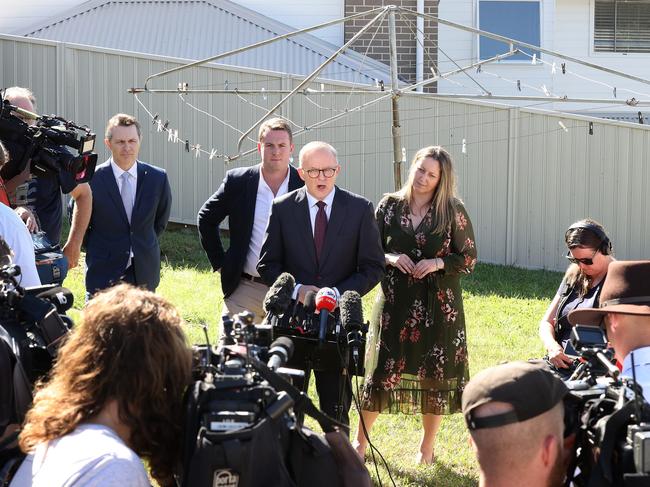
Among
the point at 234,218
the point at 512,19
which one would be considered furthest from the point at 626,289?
the point at 512,19

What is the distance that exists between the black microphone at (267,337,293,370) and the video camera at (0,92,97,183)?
8.42 ft

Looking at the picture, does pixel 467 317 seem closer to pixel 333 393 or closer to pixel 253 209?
pixel 253 209

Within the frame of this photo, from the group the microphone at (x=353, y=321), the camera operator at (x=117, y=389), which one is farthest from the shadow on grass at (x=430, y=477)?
the camera operator at (x=117, y=389)

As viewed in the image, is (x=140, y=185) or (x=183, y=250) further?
(x=183, y=250)

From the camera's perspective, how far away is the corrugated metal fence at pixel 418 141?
13.7 meters

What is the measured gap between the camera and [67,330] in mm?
3111

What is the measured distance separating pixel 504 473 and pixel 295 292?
2.65 m

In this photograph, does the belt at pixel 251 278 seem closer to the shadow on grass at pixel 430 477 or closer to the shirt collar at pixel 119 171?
the shirt collar at pixel 119 171

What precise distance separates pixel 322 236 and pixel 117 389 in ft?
9.77

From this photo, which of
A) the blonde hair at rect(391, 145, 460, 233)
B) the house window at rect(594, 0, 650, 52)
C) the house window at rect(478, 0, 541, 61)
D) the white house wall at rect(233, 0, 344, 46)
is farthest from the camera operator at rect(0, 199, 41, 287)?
the house window at rect(594, 0, 650, 52)

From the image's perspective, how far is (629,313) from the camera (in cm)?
322

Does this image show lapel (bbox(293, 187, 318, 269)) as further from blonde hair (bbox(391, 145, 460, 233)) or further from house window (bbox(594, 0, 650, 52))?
house window (bbox(594, 0, 650, 52))

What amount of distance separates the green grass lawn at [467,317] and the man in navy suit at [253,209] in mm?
1124

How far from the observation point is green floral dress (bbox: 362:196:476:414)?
5992 mm
